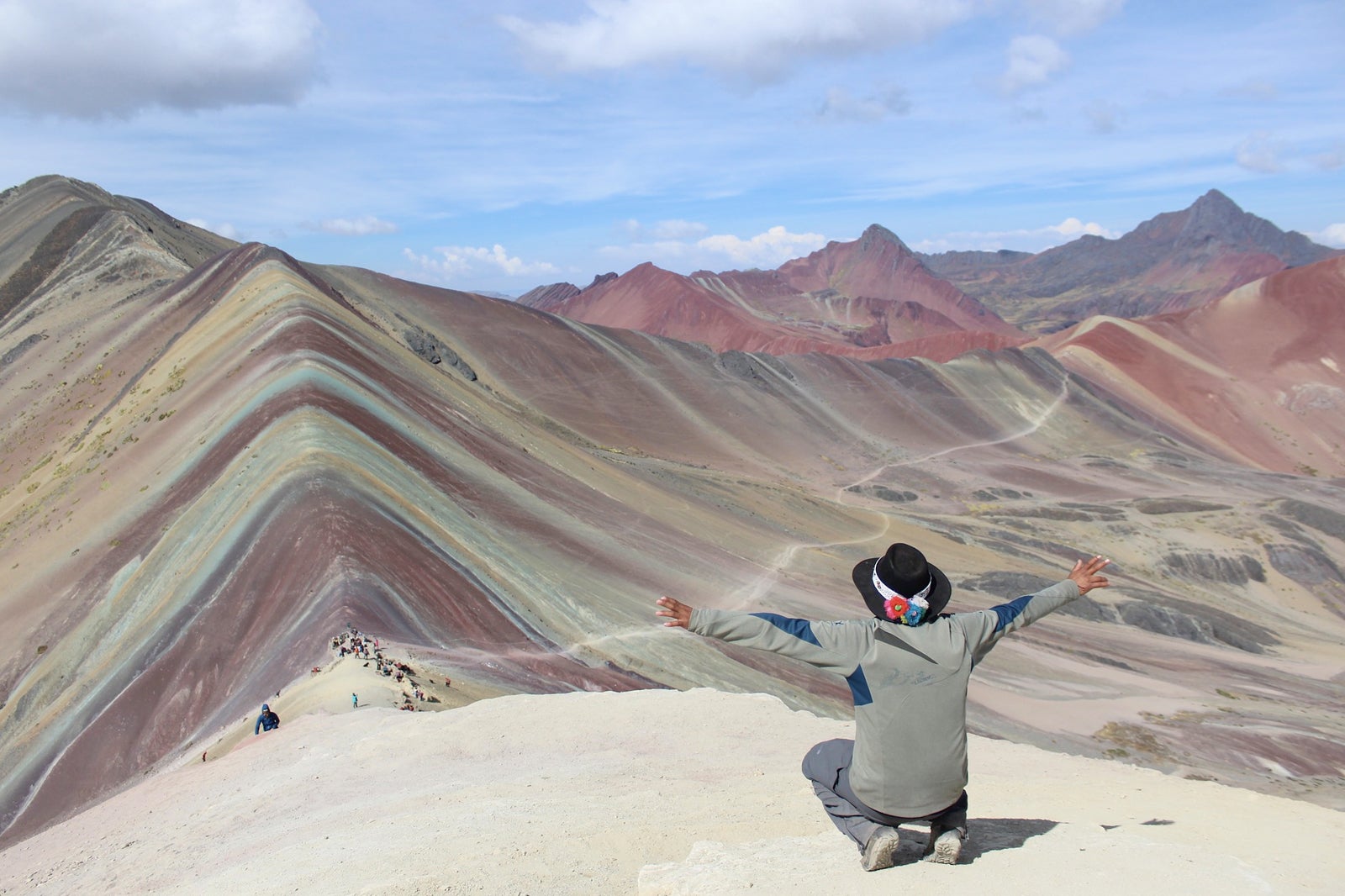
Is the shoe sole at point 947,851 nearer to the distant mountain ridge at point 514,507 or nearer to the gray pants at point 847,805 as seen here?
the gray pants at point 847,805

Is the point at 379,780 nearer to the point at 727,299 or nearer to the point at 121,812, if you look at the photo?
the point at 121,812

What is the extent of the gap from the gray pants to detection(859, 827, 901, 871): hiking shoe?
0.14 feet

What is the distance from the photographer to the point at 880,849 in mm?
4566

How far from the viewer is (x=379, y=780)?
298 inches

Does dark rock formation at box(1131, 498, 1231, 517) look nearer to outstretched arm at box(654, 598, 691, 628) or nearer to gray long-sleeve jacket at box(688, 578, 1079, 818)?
gray long-sleeve jacket at box(688, 578, 1079, 818)

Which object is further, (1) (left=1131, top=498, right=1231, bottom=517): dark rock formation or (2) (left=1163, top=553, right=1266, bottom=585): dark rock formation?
A: (1) (left=1131, top=498, right=1231, bottom=517): dark rock formation

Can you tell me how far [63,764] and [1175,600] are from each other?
123 ft

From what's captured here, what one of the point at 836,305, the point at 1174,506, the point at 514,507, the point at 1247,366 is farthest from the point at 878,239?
the point at 514,507

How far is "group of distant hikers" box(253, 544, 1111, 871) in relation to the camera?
4641mm

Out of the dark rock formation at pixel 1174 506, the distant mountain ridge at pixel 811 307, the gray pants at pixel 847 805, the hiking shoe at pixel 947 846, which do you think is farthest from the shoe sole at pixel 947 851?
the distant mountain ridge at pixel 811 307

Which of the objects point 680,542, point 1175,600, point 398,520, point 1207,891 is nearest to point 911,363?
point 1175,600

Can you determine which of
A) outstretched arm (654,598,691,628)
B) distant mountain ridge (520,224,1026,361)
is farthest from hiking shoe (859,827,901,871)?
distant mountain ridge (520,224,1026,361)

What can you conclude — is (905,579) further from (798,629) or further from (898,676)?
(798,629)

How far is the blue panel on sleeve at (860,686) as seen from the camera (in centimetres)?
470
